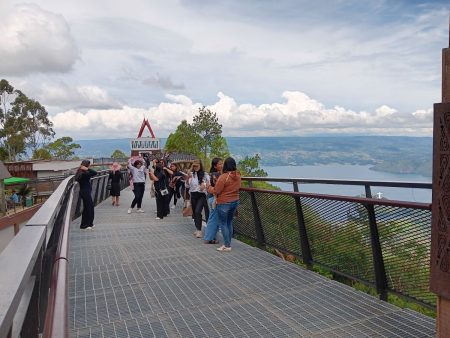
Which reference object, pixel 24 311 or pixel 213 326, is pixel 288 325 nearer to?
pixel 213 326

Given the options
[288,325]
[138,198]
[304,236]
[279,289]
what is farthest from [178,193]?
[288,325]

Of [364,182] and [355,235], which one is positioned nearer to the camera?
[364,182]

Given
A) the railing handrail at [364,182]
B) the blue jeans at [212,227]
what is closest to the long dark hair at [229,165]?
the railing handrail at [364,182]

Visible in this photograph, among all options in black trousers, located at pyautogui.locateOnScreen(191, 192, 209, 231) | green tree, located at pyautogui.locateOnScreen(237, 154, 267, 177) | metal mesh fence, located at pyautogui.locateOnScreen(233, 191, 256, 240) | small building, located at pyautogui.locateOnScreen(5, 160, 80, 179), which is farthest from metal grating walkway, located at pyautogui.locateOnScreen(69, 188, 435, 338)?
green tree, located at pyautogui.locateOnScreen(237, 154, 267, 177)

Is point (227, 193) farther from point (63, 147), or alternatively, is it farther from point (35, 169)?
point (63, 147)

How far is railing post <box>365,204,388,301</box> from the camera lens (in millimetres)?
4480

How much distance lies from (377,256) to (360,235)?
372 mm

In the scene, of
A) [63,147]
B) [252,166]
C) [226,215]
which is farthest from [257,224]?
[63,147]

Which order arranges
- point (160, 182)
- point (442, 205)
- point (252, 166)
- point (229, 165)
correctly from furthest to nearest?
point (252, 166)
point (160, 182)
point (229, 165)
point (442, 205)

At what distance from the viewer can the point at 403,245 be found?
166 inches

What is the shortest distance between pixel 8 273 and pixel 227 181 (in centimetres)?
555

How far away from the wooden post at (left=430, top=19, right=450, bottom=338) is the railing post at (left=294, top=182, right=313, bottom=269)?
3.17 meters

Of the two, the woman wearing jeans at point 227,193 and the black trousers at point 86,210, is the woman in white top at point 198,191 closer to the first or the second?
the woman wearing jeans at point 227,193

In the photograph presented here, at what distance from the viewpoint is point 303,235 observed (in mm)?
5965
